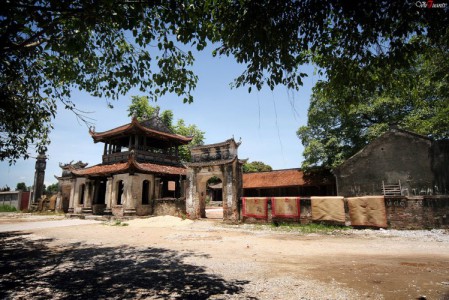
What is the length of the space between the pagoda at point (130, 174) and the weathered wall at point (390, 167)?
13735mm

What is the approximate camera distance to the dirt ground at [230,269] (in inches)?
173

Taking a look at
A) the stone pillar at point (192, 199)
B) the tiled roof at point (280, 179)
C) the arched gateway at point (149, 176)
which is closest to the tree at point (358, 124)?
the tiled roof at point (280, 179)

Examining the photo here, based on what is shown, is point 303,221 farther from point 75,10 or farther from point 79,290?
point 75,10

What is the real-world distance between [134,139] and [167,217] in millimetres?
8106

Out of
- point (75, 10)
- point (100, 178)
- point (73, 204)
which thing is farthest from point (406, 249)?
point (73, 204)

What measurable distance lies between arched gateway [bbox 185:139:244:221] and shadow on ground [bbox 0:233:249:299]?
8.73 m

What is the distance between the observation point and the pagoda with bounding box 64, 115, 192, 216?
62.5 feet

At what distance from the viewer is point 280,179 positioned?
88.1 feet

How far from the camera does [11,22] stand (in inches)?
163

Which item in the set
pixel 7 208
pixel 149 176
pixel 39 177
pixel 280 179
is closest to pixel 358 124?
pixel 280 179

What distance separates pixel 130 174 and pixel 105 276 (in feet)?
47.0

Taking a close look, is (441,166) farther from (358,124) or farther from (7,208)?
(7,208)

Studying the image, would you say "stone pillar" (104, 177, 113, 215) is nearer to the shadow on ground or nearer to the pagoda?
the pagoda

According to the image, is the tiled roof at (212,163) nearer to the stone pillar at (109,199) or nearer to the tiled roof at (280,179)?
the stone pillar at (109,199)
